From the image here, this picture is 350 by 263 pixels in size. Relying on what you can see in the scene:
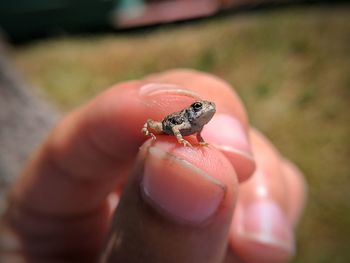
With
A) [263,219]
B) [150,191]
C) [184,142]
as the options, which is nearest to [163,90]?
[184,142]

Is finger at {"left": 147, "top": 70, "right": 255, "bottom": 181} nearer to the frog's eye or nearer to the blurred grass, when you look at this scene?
the frog's eye

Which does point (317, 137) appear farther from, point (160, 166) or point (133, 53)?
point (160, 166)

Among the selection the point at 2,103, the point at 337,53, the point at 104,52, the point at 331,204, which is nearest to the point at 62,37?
the point at 104,52

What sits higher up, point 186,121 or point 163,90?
point 163,90

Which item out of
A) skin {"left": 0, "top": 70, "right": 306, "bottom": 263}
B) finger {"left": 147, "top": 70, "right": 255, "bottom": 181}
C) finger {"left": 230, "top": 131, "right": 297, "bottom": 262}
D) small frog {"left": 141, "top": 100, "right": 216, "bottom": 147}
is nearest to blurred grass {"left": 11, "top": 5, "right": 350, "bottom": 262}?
skin {"left": 0, "top": 70, "right": 306, "bottom": 263}

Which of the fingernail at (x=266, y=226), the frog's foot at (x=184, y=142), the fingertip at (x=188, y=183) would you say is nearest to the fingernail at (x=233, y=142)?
→ the frog's foot at (x=184, y=142)

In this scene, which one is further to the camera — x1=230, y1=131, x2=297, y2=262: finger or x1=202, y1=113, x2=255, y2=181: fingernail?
x1=230, y1=131, x2=297, y2=262: finger

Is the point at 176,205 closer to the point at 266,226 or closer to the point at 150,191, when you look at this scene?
the point at 150,191
